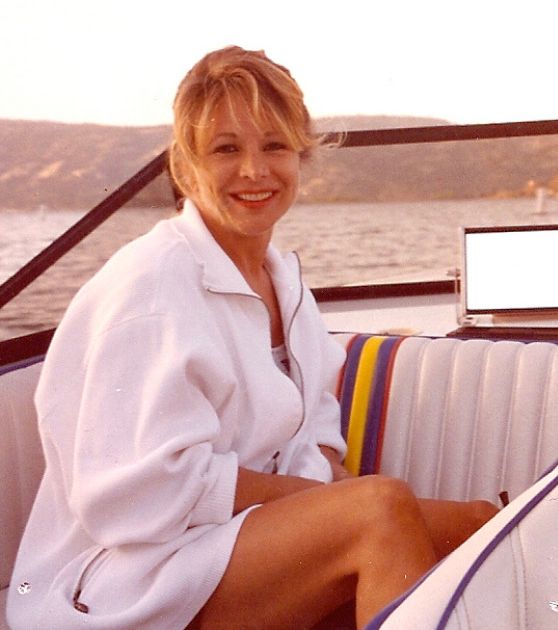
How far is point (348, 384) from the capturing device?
2.38 meters

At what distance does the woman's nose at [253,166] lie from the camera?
1873 mm

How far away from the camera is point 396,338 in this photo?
2414 millimetres

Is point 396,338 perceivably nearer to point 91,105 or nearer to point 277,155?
point 277,155

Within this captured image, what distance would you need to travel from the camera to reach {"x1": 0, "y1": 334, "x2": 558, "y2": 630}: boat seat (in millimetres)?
2205

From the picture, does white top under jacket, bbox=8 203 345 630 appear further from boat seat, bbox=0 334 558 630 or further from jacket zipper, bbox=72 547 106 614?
boat seat, bbox=0 334 558 630

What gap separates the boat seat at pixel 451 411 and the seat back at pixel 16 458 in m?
0.04

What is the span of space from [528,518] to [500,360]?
1.45 meters

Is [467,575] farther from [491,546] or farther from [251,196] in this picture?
[251,196]

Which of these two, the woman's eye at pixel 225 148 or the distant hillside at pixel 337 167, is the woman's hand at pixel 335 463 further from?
the distant hillside at pixel 337 167

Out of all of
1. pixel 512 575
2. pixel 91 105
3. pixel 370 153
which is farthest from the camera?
pixel 370 153

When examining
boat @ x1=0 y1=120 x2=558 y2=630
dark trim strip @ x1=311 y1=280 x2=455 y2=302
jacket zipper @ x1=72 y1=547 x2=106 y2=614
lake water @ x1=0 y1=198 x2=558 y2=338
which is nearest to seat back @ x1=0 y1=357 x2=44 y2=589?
boat @ x1=0 y1=120 x2=558 y2=630

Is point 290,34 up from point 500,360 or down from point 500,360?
up

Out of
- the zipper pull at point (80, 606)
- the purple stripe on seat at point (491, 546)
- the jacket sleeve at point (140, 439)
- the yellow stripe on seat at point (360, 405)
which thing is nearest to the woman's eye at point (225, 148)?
the jacket sleeve at point (140, 439)

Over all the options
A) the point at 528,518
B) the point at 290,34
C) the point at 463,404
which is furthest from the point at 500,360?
the point at 290,34
